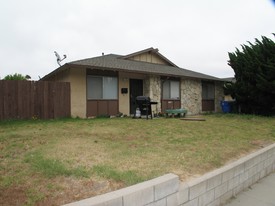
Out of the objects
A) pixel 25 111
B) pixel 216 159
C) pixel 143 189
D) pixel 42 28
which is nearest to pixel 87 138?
pixel 216 159

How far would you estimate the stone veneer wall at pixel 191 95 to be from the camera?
1659cm

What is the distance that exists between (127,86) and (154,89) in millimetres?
1813

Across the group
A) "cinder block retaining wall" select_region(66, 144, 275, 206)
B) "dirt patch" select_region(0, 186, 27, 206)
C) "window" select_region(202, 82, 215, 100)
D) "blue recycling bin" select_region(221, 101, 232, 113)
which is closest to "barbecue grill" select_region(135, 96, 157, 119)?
"cinder block retaining wall" select_region(66, 144, 275, 206)

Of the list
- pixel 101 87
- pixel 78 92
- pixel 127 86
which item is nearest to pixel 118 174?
pixel 78 92

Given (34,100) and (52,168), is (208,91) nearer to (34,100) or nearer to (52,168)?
(34,100)

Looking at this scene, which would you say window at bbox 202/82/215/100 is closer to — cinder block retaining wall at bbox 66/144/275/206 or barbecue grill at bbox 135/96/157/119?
barbecue grill at bbox 135/96/157/119

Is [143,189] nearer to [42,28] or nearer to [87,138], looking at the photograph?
[87,138]

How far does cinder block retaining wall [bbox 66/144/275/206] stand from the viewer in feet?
8.85

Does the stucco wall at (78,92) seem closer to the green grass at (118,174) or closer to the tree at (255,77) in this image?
the green grass at (118,174)

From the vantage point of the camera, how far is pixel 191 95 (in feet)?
56.2

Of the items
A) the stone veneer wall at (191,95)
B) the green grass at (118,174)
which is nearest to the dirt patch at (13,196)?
the green grass at (118,174)

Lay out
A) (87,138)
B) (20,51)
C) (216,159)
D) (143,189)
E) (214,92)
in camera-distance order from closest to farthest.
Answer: (143,189)
(216,159)
(87,138)
(214,92)
(20,51)

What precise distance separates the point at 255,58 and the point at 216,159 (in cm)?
1235

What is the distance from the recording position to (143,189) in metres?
2.88
